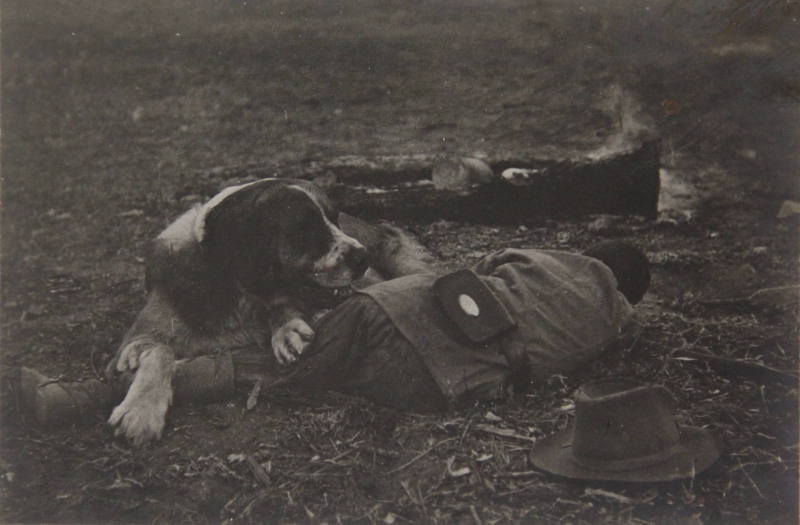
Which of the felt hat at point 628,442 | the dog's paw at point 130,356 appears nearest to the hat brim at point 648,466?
the felt hat at point 628,442

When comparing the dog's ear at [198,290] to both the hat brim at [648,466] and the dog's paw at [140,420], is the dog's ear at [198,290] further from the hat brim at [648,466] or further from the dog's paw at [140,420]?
the hat brim at [648,466]

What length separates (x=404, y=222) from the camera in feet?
10.8

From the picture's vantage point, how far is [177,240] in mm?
3049

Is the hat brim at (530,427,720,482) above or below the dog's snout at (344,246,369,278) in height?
below

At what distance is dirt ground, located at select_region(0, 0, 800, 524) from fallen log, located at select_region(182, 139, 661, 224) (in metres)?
0.05

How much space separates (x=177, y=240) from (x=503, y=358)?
1.34 metres

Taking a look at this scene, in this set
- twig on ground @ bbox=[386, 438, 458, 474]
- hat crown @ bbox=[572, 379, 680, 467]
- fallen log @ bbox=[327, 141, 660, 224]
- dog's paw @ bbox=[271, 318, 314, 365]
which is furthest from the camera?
fallen log @ bbox=[327, 141, 660, 224]

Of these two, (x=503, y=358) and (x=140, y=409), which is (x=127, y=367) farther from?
(x=503, y=358)

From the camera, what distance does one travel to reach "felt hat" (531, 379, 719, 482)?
2379 mm

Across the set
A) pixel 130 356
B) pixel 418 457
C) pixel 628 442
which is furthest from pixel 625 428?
pixel 130 356

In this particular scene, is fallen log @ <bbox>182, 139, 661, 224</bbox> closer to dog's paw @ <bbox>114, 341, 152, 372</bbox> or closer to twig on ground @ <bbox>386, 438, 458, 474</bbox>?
dog's paw @ <bbox>114, 341, 152, 372</bbox>

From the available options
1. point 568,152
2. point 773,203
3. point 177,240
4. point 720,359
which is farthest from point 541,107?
point 177,240

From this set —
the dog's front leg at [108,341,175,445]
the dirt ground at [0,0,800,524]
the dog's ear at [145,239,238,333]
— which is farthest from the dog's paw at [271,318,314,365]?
the dog's front leg at [108,341,175,445]

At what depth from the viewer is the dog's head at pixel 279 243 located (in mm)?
2949
